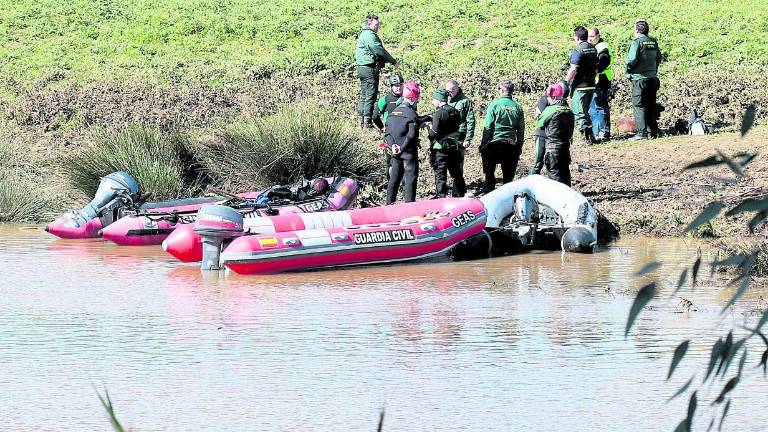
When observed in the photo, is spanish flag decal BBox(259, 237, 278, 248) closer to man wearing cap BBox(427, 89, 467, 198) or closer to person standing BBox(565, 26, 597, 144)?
man wearing cap BBox(427, 89, 467, 198)

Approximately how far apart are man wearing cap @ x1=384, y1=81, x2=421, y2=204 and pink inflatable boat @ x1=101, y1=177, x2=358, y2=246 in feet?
2.02

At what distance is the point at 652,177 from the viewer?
18.3 m

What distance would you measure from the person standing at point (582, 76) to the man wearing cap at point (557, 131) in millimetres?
2886

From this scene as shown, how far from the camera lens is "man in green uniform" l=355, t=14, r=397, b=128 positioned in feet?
66.8

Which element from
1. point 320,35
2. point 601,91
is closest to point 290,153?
point 601,91

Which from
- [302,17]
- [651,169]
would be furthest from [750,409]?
[302,17]

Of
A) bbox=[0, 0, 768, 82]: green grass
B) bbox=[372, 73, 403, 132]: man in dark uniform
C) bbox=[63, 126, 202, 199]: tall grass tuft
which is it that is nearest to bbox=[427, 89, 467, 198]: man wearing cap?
bbox=[372, 73, 403, 132]: man in dark uniform

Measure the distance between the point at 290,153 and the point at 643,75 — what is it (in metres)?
5.04

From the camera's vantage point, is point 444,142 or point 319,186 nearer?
point 319,186

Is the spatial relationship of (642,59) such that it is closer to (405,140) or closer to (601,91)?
(601,91)

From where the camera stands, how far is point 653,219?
53.4 ft

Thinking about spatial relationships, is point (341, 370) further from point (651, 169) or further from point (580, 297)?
point (651, 169)

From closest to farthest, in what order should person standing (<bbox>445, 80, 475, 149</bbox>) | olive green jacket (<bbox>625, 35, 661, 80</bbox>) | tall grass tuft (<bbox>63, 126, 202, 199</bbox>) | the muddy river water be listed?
the muddy river water < person standing (<bbox>445, 80, 475, 149</bbox>) < tall grass tuft (<bbox>63, 126, 202, 199</bbox>) < olive green jacket (<bbox>625, 35, 661, 80</bbox>)

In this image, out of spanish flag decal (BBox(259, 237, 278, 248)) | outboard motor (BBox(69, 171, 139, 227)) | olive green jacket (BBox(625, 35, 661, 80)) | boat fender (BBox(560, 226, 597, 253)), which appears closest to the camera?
spanish flag decal (BBox(259, 237, 278, 248))
